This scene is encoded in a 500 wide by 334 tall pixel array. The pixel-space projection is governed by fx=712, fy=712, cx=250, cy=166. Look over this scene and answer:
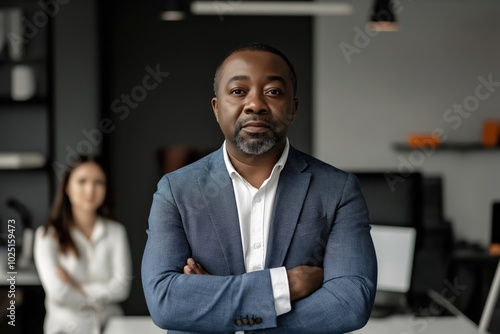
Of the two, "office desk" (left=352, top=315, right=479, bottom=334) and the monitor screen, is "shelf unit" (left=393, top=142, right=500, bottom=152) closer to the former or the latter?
"office desk" (left=352, top=315, right=479, bottom=334)

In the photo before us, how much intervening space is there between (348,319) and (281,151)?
36 centimetres

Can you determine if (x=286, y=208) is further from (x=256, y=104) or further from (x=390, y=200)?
(x=390, y=200)

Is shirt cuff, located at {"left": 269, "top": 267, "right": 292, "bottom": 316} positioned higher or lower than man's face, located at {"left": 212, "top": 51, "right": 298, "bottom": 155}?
lower

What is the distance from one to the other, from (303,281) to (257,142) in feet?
0.98

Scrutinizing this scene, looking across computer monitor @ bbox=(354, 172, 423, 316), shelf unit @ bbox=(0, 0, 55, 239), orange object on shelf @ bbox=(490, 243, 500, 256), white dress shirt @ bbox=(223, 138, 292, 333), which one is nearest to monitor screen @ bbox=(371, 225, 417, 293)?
computer monitor @ bbox=(354, 172, 423, 316)

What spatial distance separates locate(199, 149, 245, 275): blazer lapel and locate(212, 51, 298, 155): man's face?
0.37 ft

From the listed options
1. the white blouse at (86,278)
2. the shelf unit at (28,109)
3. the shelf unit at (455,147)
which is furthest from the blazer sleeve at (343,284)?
the shelf unit at (455,147)

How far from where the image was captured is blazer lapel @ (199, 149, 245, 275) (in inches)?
54.2

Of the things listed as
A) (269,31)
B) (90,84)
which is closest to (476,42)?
(269,31)

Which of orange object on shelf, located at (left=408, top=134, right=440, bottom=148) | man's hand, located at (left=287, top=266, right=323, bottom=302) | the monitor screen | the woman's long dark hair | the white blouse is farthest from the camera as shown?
orange object on shelf, located at (left=408, top=134, right=440, bottom=148)

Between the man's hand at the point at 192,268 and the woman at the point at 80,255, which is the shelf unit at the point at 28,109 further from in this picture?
the man's hand at the point at 192,268

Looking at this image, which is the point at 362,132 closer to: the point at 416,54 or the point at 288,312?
the point at 416,54

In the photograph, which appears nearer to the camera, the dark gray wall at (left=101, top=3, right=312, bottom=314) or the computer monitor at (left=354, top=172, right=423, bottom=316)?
the computer monitor at (left=354, top=172, right=423, bottom=316)

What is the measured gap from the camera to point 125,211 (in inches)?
249
